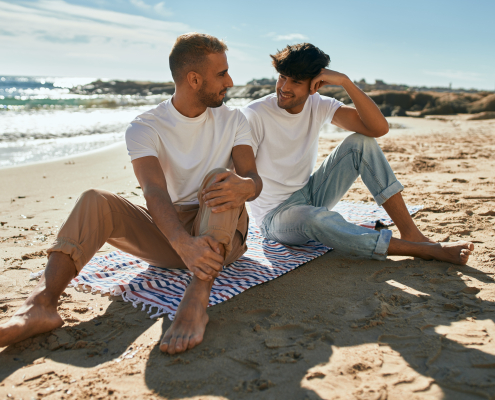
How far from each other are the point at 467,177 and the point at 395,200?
2790 mm

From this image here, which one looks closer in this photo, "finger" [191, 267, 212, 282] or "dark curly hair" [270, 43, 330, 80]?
"finger" [191, 267, 212, 282]

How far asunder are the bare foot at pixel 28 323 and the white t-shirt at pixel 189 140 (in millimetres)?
1063

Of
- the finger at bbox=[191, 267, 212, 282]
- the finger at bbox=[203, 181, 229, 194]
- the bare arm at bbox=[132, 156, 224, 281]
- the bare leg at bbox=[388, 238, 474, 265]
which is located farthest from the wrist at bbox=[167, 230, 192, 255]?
the bare leg at bbox=[388, 238, 474, 265]

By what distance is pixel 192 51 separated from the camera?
103 inches

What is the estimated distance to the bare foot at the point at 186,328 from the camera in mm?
1857

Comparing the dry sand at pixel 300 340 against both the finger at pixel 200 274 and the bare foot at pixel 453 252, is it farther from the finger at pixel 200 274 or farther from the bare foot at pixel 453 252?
the finger at pixel 200 274

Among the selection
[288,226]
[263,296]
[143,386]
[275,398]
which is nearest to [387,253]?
[288,226]

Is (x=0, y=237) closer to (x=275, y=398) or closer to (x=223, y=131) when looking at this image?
(x=223, y=131)

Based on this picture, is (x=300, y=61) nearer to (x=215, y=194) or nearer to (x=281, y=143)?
(x=281, y=143)

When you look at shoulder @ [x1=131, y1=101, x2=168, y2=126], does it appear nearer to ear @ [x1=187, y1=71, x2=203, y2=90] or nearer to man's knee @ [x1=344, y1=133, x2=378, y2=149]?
ear @ [x1=187, y1=71, x2=203, y2=90]

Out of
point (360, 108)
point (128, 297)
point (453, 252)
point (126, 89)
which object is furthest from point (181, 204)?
point (126, 89)

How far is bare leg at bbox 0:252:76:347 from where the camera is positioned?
6.14ft

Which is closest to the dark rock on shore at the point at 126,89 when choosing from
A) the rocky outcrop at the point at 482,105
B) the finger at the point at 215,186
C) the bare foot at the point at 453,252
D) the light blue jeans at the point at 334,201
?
the rocky outcrop at the point at 482,105

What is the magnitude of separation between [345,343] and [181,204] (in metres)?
1.41
